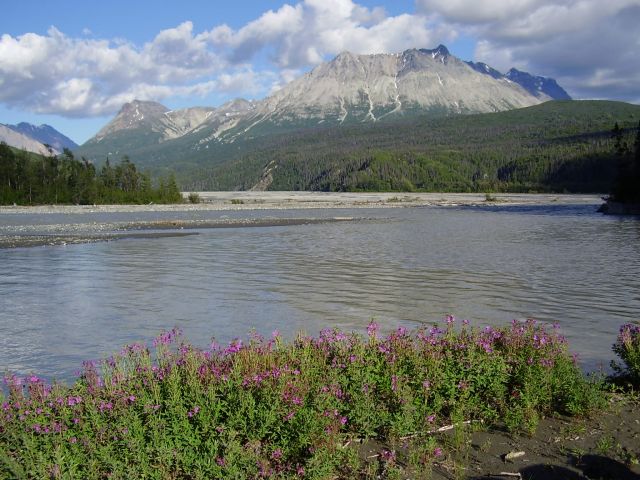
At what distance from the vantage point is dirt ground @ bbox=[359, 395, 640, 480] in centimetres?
788

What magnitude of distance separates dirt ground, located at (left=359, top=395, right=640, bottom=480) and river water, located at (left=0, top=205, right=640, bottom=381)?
464cm

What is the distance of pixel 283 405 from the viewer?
26.8 feet

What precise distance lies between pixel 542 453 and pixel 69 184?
133162 mm

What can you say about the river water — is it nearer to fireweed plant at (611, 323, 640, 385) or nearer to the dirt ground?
fireweed plant at (611, 323, 640, 385)

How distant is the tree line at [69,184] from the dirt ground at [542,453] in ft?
406

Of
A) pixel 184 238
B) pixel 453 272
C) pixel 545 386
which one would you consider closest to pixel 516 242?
pixel 453 272

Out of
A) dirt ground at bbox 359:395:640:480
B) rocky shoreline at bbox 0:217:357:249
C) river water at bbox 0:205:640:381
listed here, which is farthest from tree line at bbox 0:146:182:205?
dirt ground at bbox 359:395:640:480

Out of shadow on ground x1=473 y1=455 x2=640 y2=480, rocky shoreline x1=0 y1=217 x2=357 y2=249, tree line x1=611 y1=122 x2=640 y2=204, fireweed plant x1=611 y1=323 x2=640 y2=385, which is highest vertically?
tree line x1=611 y1=122 x2=640 y2=204

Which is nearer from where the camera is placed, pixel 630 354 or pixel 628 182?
pixel 630 354

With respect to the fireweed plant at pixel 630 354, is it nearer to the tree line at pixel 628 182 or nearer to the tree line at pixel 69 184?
the tree line at pixel 628 182

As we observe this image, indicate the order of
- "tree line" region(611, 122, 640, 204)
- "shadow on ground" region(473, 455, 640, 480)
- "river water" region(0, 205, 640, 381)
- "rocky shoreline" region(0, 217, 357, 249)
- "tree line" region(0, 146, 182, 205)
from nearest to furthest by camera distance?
"shadow on ground" region(473, 455, 640, 480) < "river water" region(0, 205, 640, 381) < "rocky shoreline" region(0, 217, 357, 249) < "tree line" region(611, 122, 640, 204) < "tree line" region(0, 146, 182, 205)

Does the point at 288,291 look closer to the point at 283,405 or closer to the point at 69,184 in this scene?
the point at 283,405

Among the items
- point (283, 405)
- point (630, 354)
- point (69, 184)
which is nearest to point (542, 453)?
point (283, 405)

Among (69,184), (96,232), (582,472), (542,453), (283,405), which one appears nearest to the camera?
(582,472)
